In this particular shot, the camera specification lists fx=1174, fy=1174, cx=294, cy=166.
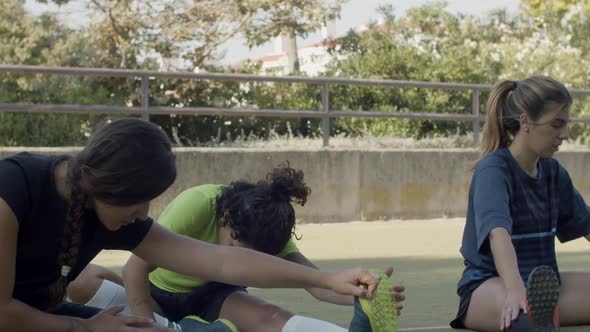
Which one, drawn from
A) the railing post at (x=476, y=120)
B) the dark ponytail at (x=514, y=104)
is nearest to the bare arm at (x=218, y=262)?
the dark ponytail at (x=514, y=104)

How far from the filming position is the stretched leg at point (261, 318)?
4.22 m

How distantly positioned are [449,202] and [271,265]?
8.16m

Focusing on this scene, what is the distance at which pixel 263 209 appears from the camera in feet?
14.0

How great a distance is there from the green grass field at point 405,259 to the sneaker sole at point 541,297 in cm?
87

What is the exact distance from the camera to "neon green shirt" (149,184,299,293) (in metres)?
4.38

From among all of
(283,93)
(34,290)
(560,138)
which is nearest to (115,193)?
(34,290)

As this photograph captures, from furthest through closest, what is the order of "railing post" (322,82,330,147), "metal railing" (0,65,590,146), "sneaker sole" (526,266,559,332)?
"railing post" (322,82,330,147) < "metal railing" (0,65,590,146) < "sneaker sole" (526,266,559,332)

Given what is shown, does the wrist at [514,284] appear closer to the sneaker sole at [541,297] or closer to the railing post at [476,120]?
the sneaker sole at [541,297]

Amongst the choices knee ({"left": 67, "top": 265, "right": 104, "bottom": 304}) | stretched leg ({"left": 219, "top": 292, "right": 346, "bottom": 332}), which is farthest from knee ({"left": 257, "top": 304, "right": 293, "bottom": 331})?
knee ({"left": 67, "top": 265, "right": 104, "bottom": 304})

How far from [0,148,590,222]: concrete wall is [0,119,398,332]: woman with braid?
6.30 meters

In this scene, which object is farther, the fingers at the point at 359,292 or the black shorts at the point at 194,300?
the black shorts at the point at 194,300

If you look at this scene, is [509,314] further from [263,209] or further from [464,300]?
[263,209]

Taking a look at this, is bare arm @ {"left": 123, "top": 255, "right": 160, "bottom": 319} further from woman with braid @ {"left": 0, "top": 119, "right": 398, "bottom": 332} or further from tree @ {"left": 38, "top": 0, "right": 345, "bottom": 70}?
tree @ {"left": 38, "top": 0, "right": 345, "bottom": 70}

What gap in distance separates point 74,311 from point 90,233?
0.32 metres
